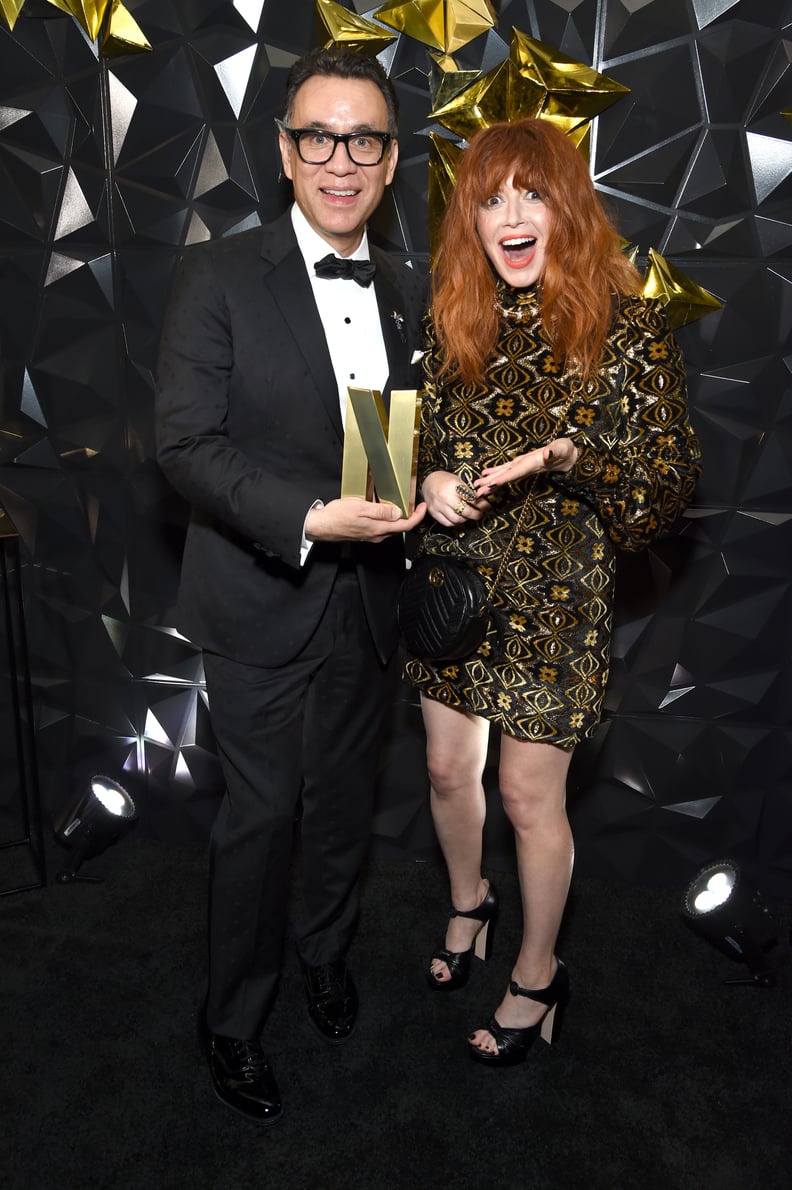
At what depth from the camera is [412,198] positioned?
8.89ft

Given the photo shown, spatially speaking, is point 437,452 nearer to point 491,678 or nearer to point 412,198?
point 491,678

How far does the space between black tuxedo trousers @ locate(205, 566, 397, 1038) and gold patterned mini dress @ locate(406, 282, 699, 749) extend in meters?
0.25

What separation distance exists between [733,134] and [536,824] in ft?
5.66

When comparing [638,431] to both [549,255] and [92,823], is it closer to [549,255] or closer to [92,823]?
[549,255]

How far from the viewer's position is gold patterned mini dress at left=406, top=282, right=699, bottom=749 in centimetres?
204

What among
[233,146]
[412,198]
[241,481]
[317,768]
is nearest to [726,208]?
[412,198]

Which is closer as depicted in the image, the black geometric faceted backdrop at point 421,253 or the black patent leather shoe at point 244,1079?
the black patent leather shoe at point 244,1079

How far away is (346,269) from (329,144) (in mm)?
233

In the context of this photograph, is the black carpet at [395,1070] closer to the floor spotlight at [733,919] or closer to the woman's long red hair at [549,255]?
the floor spotlight at [733,919]

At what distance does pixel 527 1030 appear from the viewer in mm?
2402

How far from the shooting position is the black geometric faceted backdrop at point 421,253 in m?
2.56

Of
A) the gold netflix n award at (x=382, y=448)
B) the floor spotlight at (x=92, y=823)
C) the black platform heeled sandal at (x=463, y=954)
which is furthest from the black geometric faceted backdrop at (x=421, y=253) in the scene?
the gold netflix n award at (x=382, y=448)

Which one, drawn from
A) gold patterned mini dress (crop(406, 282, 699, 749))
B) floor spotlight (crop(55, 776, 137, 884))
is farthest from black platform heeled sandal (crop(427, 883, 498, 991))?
floor spotlight (crop(55, 776, 137, 884))

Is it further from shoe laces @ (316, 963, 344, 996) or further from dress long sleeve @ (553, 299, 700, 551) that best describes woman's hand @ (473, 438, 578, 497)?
shoe laces @ (316, 963, 344, 996)
